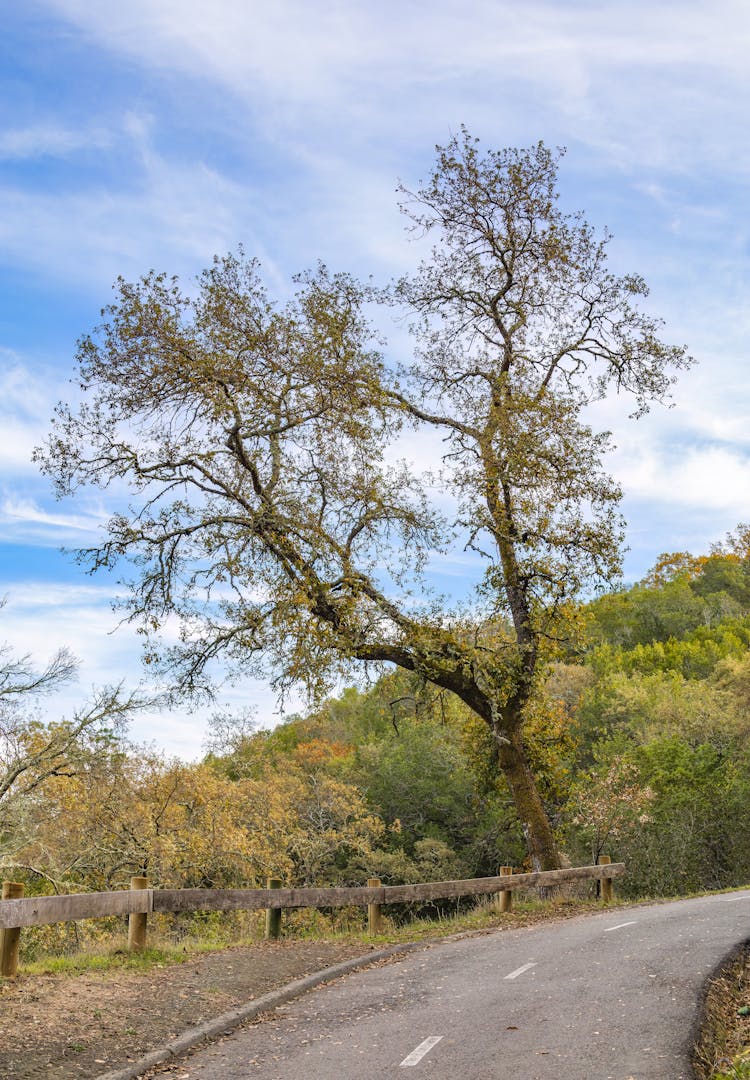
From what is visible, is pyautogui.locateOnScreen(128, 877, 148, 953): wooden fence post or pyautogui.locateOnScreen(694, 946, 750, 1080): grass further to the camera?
pyautogui.locateOnScreen(128, 877, 148, 953): wooden fence post

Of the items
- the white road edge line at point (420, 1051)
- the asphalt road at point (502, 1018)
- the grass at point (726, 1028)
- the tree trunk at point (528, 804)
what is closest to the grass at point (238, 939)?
the tree trunk at point (528, 804)

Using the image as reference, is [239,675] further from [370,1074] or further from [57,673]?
[370,1074]

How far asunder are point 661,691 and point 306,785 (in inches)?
1030

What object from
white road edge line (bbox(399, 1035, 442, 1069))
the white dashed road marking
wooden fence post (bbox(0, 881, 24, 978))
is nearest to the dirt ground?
wooden fence post (bbox(0, 881, 24, 978))

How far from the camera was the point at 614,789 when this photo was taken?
32938mm

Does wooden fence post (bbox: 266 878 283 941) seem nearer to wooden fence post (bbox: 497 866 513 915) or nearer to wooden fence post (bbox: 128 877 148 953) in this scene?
wooden fence post (bbox: 128 877 148 953)

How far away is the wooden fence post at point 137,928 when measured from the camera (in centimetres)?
1174

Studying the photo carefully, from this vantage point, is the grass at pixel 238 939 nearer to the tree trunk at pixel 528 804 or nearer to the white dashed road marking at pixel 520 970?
the tree trunk at pixel 528 804

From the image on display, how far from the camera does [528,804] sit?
22578mm

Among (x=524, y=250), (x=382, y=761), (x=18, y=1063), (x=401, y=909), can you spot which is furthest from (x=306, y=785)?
(x=18, y=1063)

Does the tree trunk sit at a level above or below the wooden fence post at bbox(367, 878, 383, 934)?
above

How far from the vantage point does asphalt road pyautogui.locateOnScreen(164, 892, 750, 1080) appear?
7.13 metres

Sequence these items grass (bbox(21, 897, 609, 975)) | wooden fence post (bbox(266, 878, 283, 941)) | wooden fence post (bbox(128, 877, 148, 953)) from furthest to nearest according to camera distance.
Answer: wooden fence post (bbox(266, 878, 283, 941)) < wooden fence post (bbox(128, 877, 148, 953)) < grass (bbox(21, 897, 609, 975))

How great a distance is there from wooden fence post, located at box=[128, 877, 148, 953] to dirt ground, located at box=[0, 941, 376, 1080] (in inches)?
22.6
